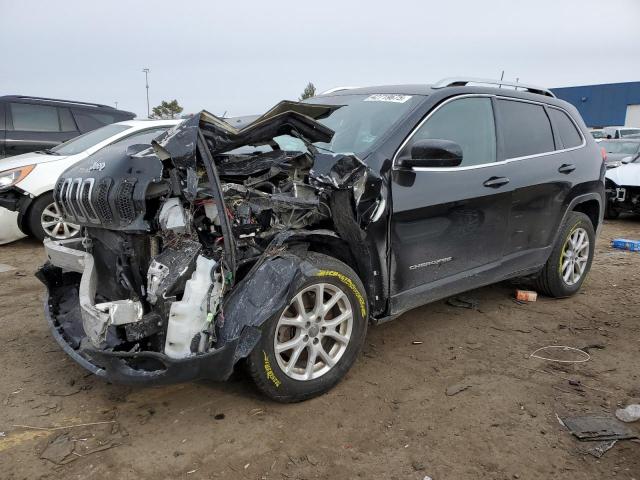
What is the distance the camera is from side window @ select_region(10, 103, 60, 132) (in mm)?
8320

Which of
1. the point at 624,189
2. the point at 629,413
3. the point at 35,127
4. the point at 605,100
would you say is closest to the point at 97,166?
the point at 629,413

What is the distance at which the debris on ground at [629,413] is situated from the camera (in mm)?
2986

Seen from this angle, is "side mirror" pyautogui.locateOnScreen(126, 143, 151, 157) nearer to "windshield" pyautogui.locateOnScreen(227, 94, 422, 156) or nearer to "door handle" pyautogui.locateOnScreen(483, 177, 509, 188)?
"windshield" pyautogui.locateOnScreen(227, 94, 422, 156)

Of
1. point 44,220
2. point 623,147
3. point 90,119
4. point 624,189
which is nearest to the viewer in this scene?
point 44,220

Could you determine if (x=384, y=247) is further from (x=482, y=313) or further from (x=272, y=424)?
(x=482, y=313)

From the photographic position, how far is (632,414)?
9.95ft

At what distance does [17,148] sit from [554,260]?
25.4ft

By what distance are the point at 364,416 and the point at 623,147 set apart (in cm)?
1220

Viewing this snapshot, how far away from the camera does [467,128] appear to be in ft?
13.0

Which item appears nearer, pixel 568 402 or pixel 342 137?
pixel 568 402

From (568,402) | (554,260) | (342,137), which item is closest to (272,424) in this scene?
(568,402)

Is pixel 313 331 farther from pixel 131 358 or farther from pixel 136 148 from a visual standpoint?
pixel 136 148

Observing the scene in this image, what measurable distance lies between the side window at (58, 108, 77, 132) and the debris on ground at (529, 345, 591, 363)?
7.88 m

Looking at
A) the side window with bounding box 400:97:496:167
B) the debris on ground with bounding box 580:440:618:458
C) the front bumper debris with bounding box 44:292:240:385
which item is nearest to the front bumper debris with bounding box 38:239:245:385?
the front bumper debris with bounding box 44:292:240:385
